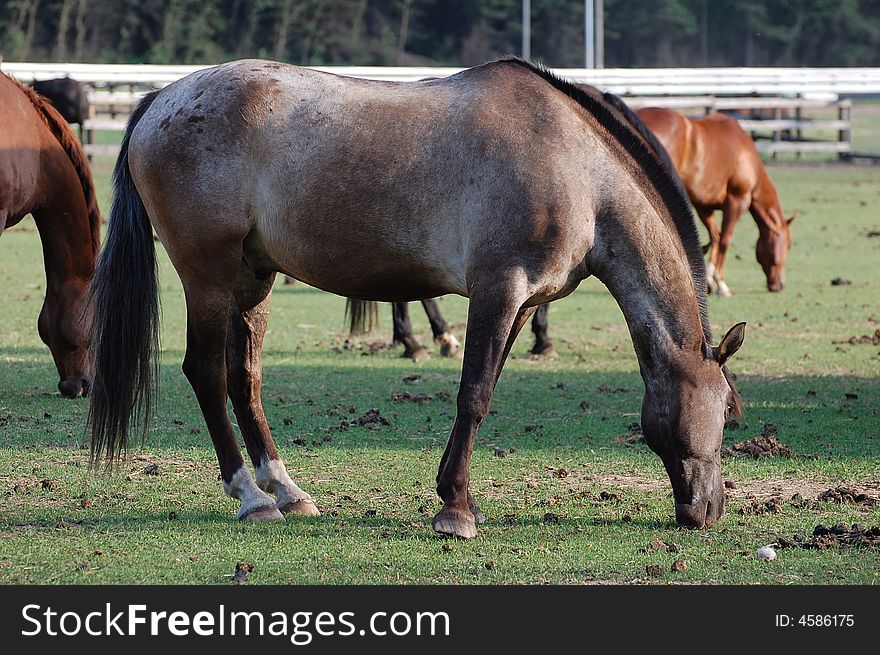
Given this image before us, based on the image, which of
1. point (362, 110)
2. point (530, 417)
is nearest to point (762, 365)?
point (530, 417)

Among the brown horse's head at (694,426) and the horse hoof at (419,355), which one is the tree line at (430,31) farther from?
the brown horse's head at (694,426)

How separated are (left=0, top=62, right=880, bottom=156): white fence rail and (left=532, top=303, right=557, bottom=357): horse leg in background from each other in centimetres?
1584

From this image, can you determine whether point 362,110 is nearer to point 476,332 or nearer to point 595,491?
point 476,332

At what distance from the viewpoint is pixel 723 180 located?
1480cm

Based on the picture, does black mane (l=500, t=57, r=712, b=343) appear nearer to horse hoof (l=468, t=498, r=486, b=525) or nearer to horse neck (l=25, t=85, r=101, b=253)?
horse hoof (l=468, t=498, r=486, b=525)

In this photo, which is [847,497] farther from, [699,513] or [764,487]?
[699,513]

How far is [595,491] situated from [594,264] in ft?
4.39

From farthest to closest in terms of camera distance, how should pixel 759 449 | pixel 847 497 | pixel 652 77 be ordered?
1. pixel 652 77
2. pixel 759 449
3. pixel 847 497

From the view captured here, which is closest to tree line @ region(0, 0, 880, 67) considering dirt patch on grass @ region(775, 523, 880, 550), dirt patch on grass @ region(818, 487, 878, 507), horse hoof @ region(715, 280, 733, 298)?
horse hoof @ region(715, 280, 733, 298)

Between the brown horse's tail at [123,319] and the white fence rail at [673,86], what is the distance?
19.1 meters

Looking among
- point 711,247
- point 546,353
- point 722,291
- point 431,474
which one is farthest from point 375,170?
point 711,247

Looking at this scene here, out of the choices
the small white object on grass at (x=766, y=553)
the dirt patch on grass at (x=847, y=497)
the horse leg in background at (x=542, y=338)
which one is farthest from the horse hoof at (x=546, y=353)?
the small white object on grass at (x=766, y=553)

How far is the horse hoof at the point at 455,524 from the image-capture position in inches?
201

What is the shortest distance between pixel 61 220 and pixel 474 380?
4.20 meters
